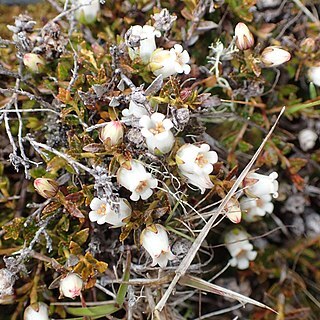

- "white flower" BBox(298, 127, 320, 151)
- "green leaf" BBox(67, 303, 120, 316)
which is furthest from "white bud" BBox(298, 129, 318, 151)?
"green leaf" BBox(67, 303, 120, 316)

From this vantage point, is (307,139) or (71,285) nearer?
(71,285)

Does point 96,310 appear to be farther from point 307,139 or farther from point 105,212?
point 307,139

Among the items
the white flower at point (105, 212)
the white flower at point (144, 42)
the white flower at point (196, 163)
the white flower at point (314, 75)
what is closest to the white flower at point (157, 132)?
the white flower at point (196, 163)

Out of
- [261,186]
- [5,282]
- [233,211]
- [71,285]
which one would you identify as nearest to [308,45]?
[261,186]

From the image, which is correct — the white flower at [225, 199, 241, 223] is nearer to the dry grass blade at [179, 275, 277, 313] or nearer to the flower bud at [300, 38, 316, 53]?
the dry grass blade at [179, 275, 277, 313]

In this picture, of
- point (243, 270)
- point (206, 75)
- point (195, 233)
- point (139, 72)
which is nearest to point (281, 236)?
point (243, 270)

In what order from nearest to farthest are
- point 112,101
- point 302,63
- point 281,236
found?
point 112,101 < point 302,63 < point 281,236

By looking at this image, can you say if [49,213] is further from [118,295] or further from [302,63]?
[302,63]
